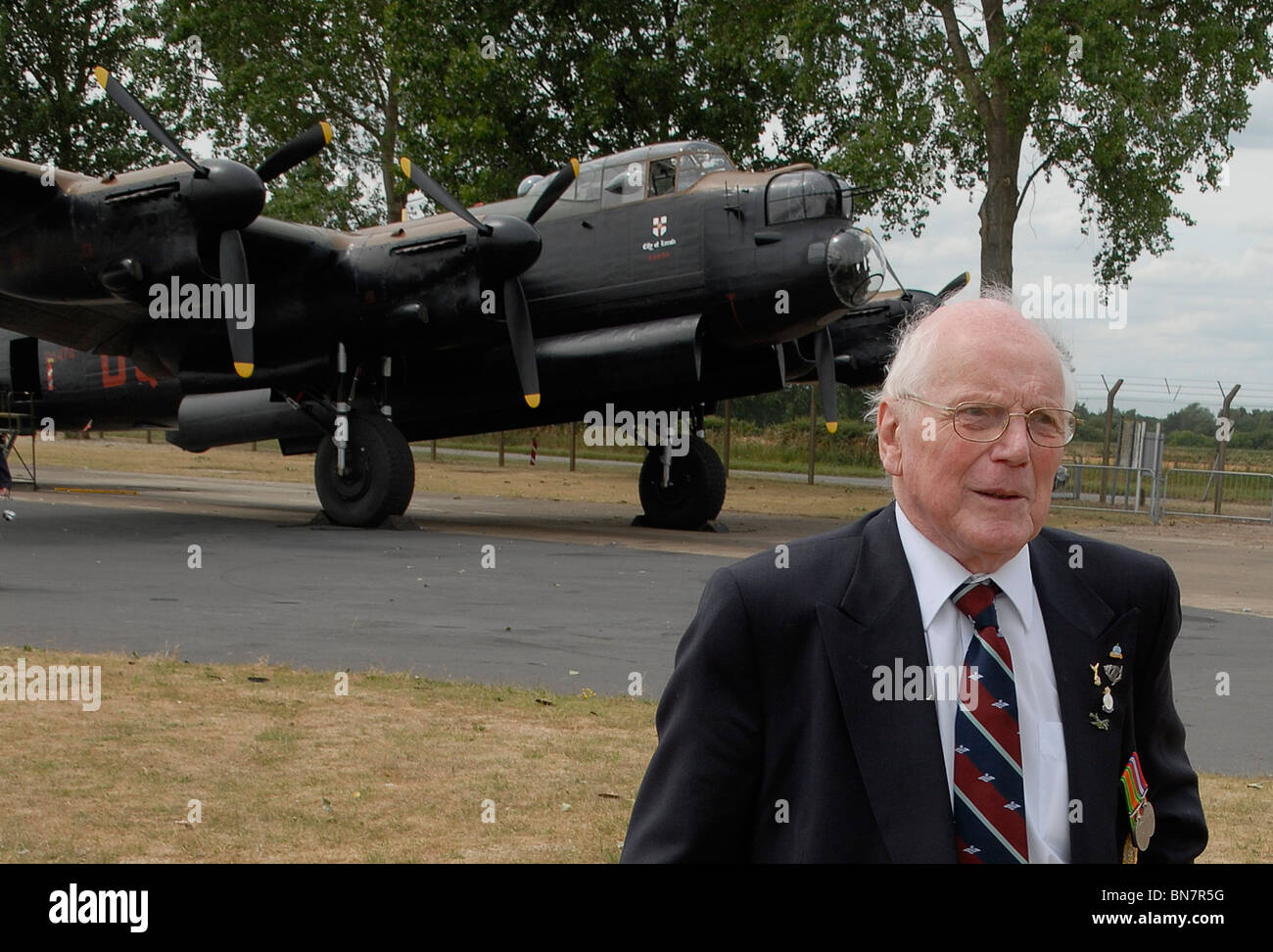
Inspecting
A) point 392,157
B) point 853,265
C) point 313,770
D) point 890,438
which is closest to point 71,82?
point 392,157

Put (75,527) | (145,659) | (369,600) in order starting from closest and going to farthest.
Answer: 1. (145,659)
2. (369,600)
3. (75,527)

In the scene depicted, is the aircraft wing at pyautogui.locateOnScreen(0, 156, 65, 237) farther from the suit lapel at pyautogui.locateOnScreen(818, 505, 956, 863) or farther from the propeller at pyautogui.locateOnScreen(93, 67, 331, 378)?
the suit lapel at pyautogui.locateOnScreen(818, 505, 956, 863)

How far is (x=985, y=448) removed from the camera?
8.02 ft

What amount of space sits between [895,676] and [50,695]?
258 inches

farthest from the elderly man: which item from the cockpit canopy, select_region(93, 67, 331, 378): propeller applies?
the cockpit canopy

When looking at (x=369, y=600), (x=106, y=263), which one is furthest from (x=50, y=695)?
(x=106, y=263)

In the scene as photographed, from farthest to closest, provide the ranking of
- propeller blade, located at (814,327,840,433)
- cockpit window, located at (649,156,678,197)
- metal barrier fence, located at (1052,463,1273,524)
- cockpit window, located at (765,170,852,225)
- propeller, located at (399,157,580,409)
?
1. metal barrier fence, located at (1052,463,1273,524)
2. propeller blade, located at (814,327,840,433)
3. cockpit window, located at (649,156,678,197)
4. propeller, located at (399,157,580,409)
5. cockpit window, located at (765,170,852,225)

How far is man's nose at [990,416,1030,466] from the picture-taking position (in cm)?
244

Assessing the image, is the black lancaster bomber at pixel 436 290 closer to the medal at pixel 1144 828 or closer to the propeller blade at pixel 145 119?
the propeller blade at pixel 145 119

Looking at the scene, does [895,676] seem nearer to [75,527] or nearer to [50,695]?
[50,695]

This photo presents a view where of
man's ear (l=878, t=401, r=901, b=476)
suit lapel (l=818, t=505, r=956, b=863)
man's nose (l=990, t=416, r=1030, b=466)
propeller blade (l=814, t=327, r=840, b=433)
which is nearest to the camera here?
suit lapel (l=818, t=505, r=956, b=863)

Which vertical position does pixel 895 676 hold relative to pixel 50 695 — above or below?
above

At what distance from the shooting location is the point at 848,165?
25266 millimetres

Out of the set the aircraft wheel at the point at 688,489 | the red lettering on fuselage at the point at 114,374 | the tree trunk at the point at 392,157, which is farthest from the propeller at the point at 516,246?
the tree trunk at the point at 392,157
